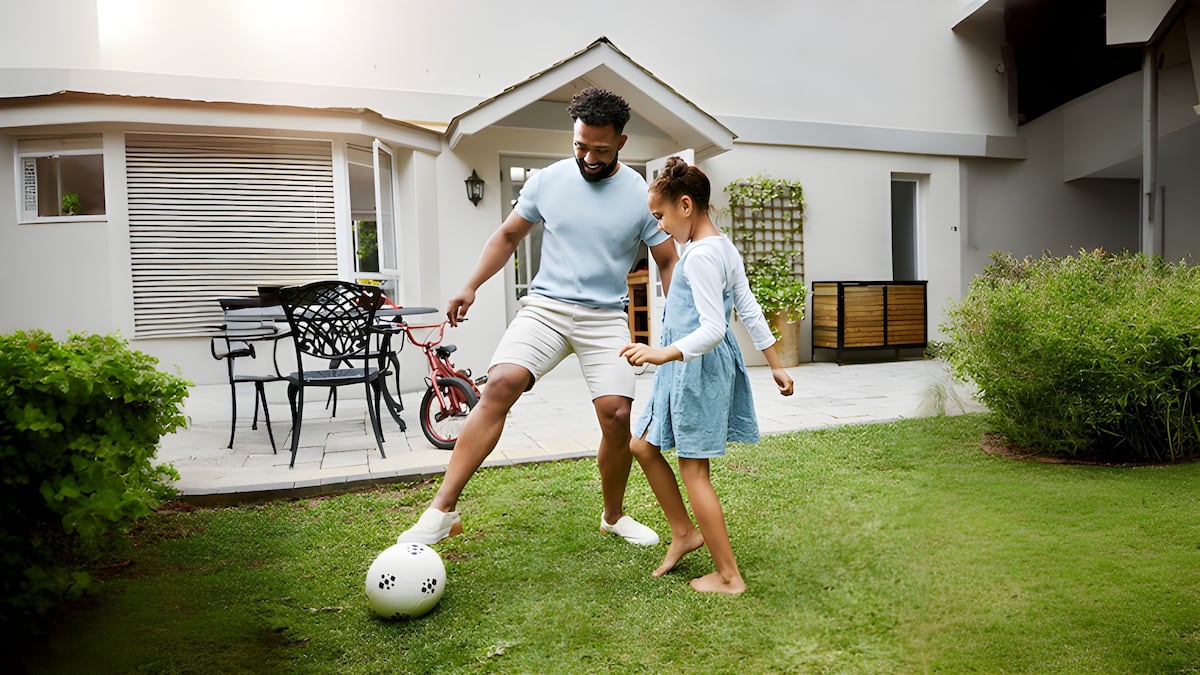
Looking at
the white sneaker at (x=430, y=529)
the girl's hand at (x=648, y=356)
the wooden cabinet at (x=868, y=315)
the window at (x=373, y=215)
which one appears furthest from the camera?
the wooden cabinet at (x=868, y=315)

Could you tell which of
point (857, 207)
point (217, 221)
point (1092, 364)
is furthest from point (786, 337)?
point (217, 221)

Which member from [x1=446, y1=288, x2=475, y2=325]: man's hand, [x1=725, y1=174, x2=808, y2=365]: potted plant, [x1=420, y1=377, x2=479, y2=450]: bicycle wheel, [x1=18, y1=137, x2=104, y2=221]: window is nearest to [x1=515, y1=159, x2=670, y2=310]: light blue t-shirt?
[x1=446, y1=288, x2=475, y2=325]: man's hand

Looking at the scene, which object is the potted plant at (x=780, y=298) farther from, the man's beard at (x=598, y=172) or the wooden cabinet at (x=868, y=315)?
the man's beard at (x=598, y=172)

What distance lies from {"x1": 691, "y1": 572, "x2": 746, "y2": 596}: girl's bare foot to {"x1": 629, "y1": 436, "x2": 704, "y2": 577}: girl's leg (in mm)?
153

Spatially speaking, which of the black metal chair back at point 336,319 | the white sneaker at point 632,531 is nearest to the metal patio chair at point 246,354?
the black metal chair back at point 336,319

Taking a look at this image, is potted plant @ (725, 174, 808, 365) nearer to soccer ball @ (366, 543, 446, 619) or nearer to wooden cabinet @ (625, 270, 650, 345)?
wooden cabinet @ (625, 270, 650, 345)

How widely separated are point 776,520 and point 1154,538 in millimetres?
1125

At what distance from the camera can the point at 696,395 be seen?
2.09m

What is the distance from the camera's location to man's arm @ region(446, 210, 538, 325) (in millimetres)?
2490

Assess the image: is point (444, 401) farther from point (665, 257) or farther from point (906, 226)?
point (906, 226)

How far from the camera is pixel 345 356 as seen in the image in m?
3.95

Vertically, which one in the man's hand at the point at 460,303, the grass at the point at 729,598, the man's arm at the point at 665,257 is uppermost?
the man's arm at the point at 665,257

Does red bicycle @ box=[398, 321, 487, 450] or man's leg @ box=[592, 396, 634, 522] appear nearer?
man's leg @ box=[592, 396, 634, 522]

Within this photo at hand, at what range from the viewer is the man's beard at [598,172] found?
2.31m
